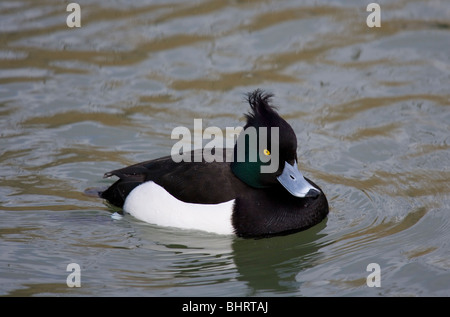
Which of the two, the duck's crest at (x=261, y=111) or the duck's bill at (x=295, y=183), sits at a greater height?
the duck's crest at (x=261, y=111)

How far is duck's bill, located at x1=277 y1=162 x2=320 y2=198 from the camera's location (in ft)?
23.3

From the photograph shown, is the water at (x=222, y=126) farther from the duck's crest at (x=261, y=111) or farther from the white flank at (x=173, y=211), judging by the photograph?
the duck's crest at (x=261, y=111)

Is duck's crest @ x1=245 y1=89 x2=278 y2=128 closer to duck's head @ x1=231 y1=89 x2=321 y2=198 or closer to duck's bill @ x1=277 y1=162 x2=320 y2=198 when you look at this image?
duck's head @ x1=231 y1=89 x2=321 y2=198

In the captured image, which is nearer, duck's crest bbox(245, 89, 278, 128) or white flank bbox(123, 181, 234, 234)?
duck's crest bbox(245, 89, 278, 128)

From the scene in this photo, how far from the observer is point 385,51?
11.2 meters

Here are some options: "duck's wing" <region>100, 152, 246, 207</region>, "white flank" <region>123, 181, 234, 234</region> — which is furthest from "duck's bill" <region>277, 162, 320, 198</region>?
"white flank" <region>123, 181, 234, 234</region>

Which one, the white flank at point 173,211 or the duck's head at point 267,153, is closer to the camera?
the duck's head at point 267,153

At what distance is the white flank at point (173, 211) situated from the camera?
23.7 feet

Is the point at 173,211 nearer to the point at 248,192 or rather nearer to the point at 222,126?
the point at 248,192

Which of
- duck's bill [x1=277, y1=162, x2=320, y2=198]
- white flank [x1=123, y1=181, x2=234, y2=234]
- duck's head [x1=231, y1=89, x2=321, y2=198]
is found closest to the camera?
duck's head [x1=231, y1=89, x2=321, y2=198]

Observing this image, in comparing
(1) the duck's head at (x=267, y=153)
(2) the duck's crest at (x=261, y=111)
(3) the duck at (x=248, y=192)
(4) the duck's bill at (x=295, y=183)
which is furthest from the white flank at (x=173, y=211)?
(2) the duck's crest at (x=261, y=111)

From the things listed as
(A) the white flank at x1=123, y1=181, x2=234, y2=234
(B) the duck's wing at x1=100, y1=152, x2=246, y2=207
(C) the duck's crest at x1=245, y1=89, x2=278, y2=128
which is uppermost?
(C) the duck's crest at x1=245, y1=89, x2=278, y2=128

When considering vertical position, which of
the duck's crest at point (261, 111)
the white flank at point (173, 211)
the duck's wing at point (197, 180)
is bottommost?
the white flank at point (173, 211)
